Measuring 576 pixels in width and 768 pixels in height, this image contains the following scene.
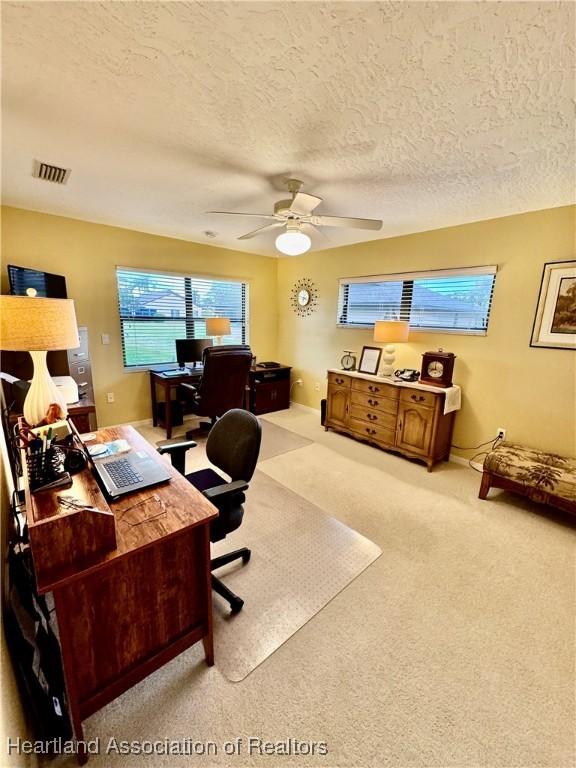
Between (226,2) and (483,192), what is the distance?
2181 millimetres

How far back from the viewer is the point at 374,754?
1092 mm

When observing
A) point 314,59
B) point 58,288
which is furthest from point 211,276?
point 314,59

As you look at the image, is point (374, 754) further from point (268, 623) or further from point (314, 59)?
point (314, 59)

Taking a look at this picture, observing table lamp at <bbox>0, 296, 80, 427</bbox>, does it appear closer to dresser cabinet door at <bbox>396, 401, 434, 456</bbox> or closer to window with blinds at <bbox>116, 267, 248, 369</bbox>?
window with blinds at <bbox>116, 267, 248, 369</bbox>

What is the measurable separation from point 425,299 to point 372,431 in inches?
63.5

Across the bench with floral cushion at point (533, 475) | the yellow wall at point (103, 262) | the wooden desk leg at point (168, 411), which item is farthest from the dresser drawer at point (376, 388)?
the yellow wall at point (103, 262)

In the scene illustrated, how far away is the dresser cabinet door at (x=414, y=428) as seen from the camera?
3.09m

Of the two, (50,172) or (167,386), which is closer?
(50,172)

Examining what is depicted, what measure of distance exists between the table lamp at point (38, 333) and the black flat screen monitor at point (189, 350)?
2.49m

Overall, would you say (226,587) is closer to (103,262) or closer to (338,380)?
(338,380)

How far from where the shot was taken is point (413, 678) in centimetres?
133

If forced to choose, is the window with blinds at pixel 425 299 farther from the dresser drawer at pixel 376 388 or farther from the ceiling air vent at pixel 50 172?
the ceiling air vent at pixel 50 172

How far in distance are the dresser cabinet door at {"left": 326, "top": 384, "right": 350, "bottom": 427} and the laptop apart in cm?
268

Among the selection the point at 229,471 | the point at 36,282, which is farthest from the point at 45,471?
the point at 36,282
